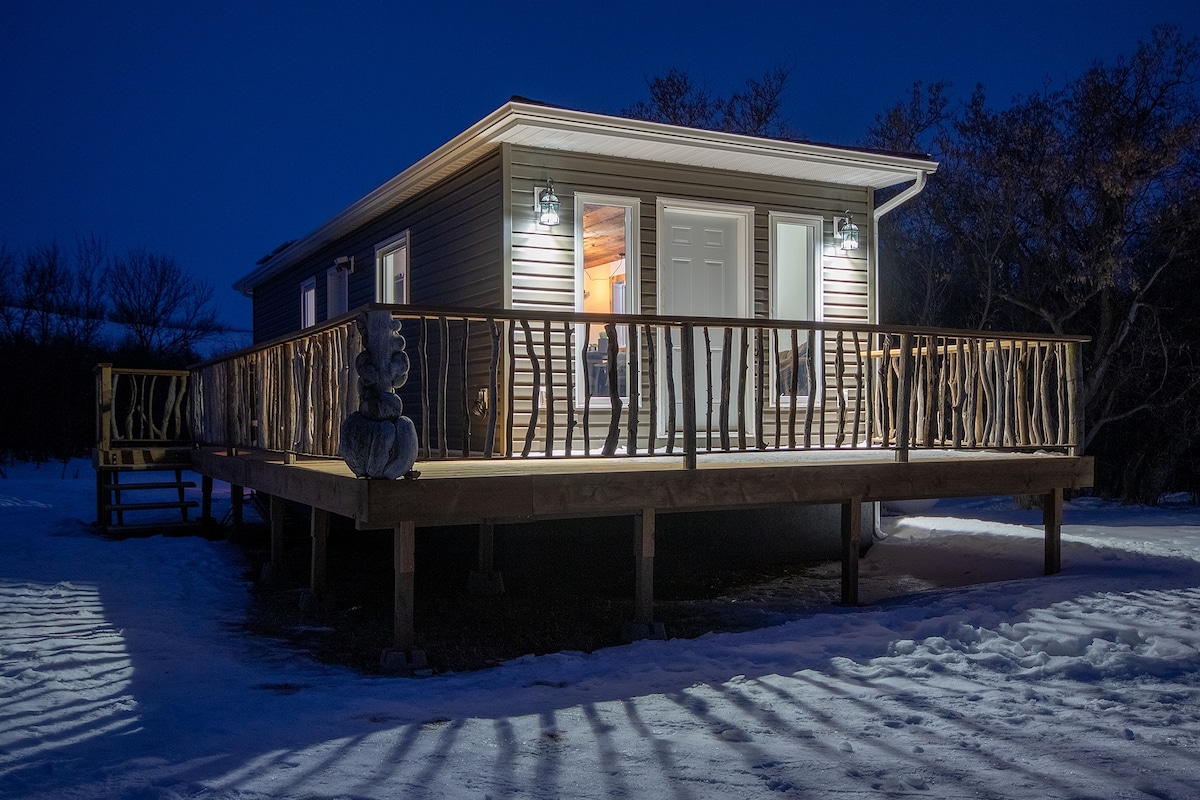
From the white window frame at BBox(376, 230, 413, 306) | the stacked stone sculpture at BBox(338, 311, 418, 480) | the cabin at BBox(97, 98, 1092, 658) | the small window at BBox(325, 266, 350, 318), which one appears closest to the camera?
the stacked stone sculpture at BBox(338, 311, 418, 480)

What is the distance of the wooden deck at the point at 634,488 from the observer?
232 inches

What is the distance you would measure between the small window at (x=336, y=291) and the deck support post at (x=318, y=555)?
6.26 metres

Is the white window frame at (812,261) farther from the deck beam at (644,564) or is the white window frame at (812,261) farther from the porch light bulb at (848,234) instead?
the deck beam at (644,564)

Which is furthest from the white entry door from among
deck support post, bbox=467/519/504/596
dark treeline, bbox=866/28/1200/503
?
dark treeline, bbox=866/28/1200/503

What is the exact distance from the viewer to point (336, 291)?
13.9 m

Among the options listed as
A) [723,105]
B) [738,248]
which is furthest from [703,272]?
[723,105]

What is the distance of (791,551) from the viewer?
10.7 m

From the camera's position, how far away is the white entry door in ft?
31.3

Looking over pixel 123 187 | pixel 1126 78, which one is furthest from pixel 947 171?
pixel 123 187

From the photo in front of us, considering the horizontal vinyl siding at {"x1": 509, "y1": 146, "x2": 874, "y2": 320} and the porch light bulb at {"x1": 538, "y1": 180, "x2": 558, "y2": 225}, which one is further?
the horizontal vinyl siding at {"x1": 509, "y1": 146, "x2": 874, "y2": 320}

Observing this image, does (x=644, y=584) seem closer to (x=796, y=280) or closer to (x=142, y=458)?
(x=796, y=280)

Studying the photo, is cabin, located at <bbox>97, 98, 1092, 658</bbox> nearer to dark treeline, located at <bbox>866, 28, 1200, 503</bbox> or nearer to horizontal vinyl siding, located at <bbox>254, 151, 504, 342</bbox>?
horizontal vinyl siding, located at <bbox>254, 151, 504, 342</bbox>

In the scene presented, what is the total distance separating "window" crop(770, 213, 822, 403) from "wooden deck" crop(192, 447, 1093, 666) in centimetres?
164

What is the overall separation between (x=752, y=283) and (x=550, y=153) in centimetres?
234
